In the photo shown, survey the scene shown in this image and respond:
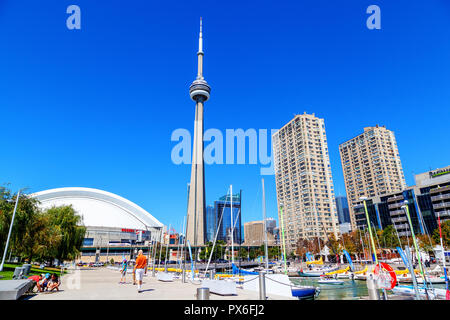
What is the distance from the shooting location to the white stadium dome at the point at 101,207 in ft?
334

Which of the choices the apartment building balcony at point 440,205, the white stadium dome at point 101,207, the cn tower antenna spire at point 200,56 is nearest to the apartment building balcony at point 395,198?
the apartment building balcony at point 440,205

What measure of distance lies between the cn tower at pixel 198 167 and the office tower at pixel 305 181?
35.0 m

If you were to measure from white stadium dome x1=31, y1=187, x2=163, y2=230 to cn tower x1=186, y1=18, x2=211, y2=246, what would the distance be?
974 inches

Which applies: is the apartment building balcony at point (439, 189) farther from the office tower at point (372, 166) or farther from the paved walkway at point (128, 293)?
the paved walkway at point (128, 293)

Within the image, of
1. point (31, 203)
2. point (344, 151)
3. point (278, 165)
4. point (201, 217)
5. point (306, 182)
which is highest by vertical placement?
point (344, 151)

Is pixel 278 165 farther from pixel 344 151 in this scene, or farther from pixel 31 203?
pixel 31 203

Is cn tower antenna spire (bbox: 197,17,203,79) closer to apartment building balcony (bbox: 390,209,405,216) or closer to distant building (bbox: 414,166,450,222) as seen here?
apartment building balcony (bbox: 390,209,405,216)

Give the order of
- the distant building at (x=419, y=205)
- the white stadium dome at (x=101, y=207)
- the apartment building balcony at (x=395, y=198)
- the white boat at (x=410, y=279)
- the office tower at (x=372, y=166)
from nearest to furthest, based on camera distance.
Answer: the white boat at (x=410, y=279)
the distant building at (x=419, y=205)
the apartment building balcony at (x=395, y=198)
the white stadium dome at (x=101, y=207)
the office tower at (x=372, y=166)

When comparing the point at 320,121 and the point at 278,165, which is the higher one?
the point at 320,121

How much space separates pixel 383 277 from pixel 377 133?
420 feet

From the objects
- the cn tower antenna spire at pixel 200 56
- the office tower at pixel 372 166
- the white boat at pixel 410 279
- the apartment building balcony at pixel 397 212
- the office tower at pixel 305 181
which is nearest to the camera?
the white boat at pixel 410 279
